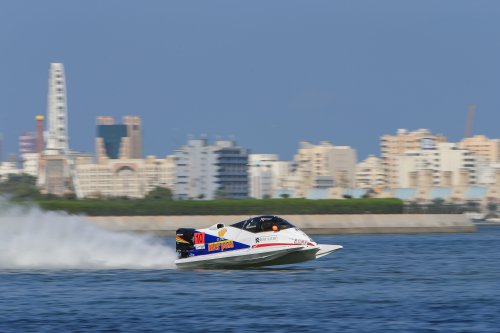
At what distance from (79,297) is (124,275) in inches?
276

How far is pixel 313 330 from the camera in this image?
25000 mm

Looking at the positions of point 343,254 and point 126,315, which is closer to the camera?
point 126,315

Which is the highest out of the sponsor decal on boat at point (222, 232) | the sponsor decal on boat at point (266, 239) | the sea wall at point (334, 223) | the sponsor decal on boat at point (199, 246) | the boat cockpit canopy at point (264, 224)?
the sea wall at point (334, 223)

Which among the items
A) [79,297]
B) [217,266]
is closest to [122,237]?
[217,266]

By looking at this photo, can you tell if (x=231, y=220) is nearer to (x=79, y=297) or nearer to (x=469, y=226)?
(x=469, y=226)

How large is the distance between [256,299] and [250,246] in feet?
27.1

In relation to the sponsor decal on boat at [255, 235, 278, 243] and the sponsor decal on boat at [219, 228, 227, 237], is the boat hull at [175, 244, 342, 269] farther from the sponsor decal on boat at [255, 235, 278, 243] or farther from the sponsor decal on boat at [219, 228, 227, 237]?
the sponsor decal on boat at [219, 228, 227, 237]

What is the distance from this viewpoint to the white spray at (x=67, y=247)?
144 ft

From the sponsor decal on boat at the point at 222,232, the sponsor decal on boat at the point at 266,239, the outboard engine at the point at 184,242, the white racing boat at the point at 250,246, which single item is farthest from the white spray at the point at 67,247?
the sponsor decal on boat at the point at 266,239

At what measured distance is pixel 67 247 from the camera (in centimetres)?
4534

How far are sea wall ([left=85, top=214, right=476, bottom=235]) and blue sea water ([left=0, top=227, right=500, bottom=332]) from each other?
80.7 meters

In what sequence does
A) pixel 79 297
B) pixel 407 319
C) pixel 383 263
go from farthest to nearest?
pixel 383 263 → pixel 79 297 → pixel 407 319

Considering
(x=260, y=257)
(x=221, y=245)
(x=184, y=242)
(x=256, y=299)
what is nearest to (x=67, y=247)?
(x=184, y=242)

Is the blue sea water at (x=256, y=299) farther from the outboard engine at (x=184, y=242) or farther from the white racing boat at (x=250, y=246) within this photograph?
the outboard engine at (x=184, y=242)
